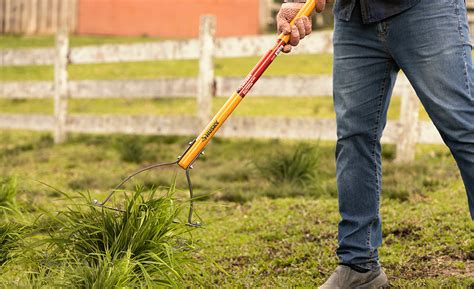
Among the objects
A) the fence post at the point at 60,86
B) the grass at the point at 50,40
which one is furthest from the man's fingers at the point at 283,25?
the grass at the point at 50,40

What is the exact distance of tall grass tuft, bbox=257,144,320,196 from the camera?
624cm

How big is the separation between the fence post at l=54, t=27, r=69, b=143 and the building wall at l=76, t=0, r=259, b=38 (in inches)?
310

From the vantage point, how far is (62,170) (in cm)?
788

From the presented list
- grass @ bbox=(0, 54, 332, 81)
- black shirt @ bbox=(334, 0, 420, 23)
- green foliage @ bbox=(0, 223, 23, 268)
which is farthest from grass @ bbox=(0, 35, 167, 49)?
black shirt @ bbox=(334, 0, 420, 23)

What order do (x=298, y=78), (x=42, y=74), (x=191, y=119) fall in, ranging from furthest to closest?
(x=42, y=74) < (x=191, y=119) < (x=298, y=78)

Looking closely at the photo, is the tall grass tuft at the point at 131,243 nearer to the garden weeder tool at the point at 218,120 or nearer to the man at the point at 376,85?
the garden weeder tool at the point at 218,120

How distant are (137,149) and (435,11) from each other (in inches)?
212

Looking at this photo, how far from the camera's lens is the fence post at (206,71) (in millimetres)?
8773

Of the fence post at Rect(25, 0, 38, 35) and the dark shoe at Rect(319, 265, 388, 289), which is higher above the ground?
the fence post at Rect(25, 0, 38, 35)

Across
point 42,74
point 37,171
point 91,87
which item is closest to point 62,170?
point 37,171

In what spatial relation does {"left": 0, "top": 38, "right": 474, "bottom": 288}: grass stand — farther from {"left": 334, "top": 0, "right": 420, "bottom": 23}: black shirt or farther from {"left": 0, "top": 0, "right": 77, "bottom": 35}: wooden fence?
{"left": 0, "top": 0, "right": 77, "bottom": 35}: wooden fence

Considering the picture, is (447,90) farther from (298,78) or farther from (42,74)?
(42,74)

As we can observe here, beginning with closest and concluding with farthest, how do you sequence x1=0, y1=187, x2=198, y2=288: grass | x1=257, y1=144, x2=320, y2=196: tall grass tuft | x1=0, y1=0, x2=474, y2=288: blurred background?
1. x1=0, y1=187, x2=198, y2=288: grass
2. x1=0, y1=0, x2=474, y2=288: blurred background
3. x1=257, y1=144, x2=320, y2=196: tall grass tuft

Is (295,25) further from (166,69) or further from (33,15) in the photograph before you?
(33,15)
